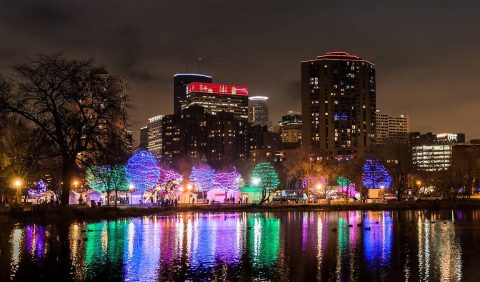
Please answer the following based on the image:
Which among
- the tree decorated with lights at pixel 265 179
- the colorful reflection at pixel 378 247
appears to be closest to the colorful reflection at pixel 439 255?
the colorful reflection at pixel 378 247

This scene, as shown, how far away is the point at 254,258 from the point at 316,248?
6.20m

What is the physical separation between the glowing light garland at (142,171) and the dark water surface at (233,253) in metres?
33.1

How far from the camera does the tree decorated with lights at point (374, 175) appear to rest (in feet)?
355

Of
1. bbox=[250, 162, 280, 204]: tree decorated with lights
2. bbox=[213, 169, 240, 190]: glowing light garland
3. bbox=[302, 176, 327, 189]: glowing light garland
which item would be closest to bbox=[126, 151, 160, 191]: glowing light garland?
bbox=[213, 169, 240, 190]: glowing light garland

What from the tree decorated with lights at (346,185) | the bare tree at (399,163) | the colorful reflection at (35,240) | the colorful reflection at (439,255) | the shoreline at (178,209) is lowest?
the colorful reflection at (439,255)

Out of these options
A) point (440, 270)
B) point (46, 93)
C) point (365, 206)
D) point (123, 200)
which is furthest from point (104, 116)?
point (365, 206)

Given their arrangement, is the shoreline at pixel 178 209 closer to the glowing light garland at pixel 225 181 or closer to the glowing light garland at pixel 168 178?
the glowing light garland at pixel 168 178

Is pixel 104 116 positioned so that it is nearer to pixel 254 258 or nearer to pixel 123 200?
pixel 254 258

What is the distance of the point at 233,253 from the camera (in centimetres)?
3222

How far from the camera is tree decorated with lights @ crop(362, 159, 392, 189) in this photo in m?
108

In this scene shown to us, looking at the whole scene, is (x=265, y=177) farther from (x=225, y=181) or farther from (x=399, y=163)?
(x=399, y=163)

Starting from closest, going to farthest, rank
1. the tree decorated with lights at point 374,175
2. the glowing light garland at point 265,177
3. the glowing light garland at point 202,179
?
the glowing light garland at point 202,179, the glowing light garland at point 265,177, the tree decorated with lights at point 374,175

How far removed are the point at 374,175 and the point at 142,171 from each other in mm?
46285

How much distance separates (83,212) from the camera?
2309 inches
